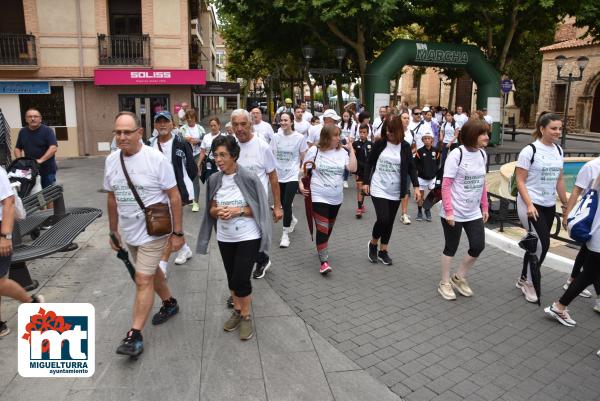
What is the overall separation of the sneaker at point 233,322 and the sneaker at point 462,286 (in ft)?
7.75

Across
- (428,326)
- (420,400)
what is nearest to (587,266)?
(428,326)

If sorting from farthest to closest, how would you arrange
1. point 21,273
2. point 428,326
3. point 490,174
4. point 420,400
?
point 490,174
point 21,273
point 428,326
point 420,400

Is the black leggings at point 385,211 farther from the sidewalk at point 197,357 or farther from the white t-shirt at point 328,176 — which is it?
the sidewalk at point 197,357

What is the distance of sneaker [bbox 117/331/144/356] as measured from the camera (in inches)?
148

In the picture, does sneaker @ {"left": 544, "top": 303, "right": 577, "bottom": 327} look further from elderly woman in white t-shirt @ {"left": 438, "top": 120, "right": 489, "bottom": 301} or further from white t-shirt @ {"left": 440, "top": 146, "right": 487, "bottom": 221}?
white t-shirt @ {"left": 440, "top": 146, "right": 487, "bottom": 221}

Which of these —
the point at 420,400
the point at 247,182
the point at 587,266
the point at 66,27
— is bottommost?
the point at 420,400

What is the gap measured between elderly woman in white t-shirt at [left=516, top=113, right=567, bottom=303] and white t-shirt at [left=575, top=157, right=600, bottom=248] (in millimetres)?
413

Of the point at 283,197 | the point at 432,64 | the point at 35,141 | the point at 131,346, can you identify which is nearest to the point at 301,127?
the point at 283,197

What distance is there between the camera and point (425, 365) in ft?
12.6

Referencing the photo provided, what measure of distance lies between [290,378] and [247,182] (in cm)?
152

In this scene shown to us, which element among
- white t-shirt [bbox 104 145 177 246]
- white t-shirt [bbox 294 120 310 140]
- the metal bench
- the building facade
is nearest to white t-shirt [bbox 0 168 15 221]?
white t-shirt [bbox 104 145 177 246]

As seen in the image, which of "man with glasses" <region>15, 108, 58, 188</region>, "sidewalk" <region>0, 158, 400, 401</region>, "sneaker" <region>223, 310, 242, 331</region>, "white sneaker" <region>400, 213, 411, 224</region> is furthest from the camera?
"white sneaker" <region>400, 213, 411, 224</region>

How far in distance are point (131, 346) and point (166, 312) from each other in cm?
76

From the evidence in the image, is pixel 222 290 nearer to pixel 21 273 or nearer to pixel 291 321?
pixel 291 321
